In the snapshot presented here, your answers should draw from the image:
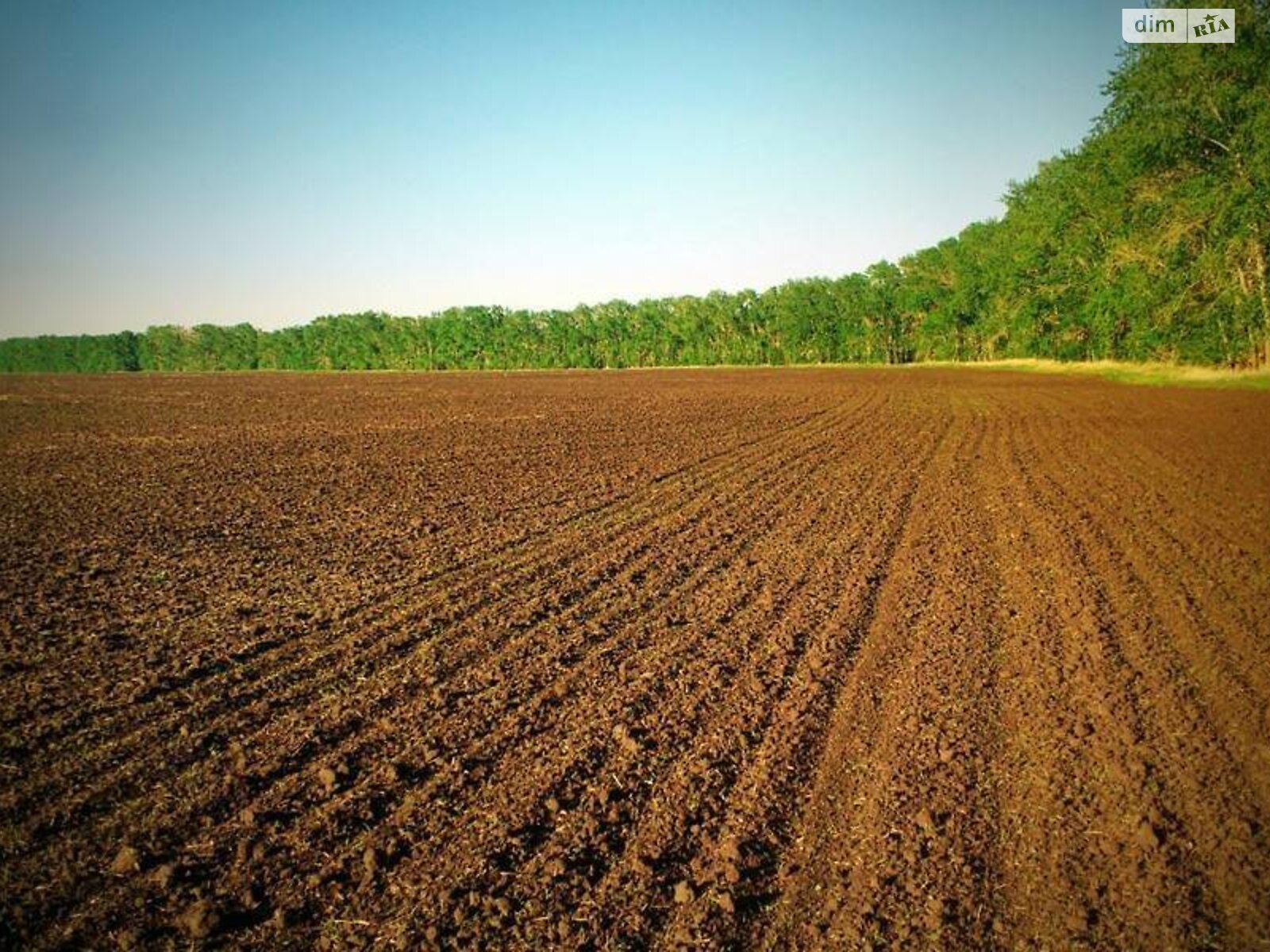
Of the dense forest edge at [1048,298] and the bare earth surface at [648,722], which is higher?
the dense forest edge at [1048,298]

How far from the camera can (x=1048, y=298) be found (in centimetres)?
5500

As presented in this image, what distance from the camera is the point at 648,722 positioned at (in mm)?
4852

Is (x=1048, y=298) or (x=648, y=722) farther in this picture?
(x=1048, y=298)

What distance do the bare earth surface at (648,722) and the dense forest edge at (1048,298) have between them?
27010 millimetres

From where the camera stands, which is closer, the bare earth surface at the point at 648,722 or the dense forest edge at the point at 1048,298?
the bare earth surface at the point at 648,722

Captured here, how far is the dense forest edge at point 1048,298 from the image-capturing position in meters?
29.3

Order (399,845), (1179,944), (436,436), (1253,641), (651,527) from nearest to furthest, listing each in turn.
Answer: (1179,944), (399,845), (1253,641), (651,527), (436,436)

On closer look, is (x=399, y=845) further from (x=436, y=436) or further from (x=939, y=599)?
(x=436, y=436)

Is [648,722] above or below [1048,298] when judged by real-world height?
below

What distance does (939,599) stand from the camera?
6891 millimetres

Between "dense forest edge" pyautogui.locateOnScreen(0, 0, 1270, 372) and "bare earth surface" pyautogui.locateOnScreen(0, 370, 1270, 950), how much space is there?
27010 millimetres

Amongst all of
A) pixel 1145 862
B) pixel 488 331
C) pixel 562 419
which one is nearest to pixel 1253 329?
pixel 562 419

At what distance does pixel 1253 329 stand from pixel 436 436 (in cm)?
3784

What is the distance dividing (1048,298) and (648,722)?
62.5 metres
